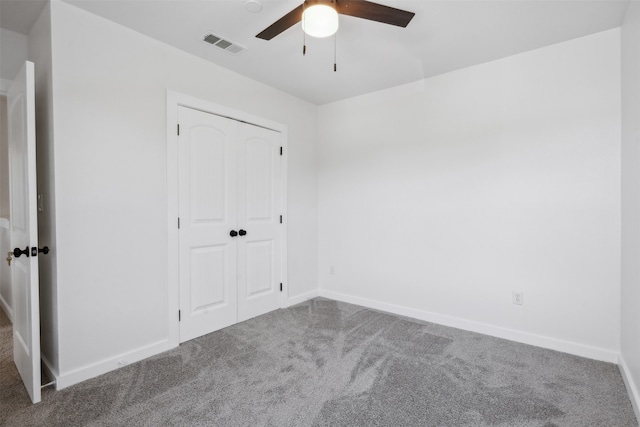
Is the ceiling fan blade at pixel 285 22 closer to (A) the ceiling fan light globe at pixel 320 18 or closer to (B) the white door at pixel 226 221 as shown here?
(A) the ceiling fan light globe at pixel 320 18

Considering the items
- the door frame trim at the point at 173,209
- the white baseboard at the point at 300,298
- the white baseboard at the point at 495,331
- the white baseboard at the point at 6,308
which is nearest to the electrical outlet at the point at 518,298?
the white baseboard at the point at 495,331

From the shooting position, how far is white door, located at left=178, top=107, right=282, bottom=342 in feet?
9.21

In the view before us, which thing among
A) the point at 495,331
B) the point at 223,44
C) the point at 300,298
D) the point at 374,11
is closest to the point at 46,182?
the point at 223,44

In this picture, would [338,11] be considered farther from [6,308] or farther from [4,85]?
[6,308]

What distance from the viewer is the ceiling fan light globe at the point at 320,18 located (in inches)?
65.9

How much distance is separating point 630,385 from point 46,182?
13.2 ft

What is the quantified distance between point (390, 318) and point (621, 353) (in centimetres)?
180

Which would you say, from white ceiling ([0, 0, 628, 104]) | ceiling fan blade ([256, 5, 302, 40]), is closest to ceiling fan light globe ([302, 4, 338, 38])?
ceiling fan blade ([256, 5, 302, 40])

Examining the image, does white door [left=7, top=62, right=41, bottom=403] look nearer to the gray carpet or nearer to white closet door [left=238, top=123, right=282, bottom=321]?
the gray carpet

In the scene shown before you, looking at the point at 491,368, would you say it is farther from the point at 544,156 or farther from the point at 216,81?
the point at 216,81

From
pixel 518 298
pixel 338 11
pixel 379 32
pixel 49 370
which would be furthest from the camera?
pixel 518 298

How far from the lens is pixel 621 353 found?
2336mm

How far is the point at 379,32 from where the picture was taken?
8.03 feet

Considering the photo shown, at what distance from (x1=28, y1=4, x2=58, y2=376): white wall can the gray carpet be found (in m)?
0.36
